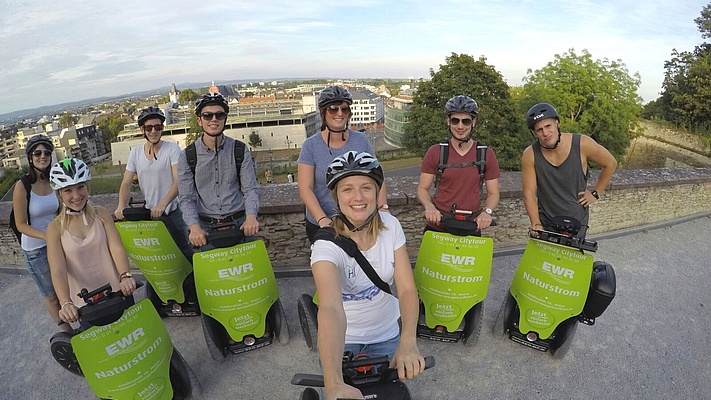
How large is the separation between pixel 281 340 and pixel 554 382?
219 cm

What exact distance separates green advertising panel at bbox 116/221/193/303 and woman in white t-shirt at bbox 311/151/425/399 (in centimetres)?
205

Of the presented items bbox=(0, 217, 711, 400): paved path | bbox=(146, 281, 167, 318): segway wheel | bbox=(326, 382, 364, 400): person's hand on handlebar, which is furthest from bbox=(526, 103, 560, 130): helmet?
bbox=(146, 281, 167, 318): segway wheel

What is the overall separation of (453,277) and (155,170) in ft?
8.87

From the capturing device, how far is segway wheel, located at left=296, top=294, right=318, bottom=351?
280 centimetres

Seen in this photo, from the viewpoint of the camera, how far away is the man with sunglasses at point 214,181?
2869mm

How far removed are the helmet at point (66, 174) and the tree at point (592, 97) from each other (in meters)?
23.0

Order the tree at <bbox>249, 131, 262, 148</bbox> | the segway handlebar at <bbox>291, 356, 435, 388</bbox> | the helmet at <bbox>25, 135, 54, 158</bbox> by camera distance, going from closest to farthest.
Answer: the segway handlebar at <bbox>291, 356, 435, 388</bbox> → the helmet at <bbox>25, 135, 54, 158</bbox> → the tree at <bbox>249, 131, 262, 148</bbox>

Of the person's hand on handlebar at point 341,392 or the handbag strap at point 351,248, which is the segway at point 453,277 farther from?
the person's hand on handlebar at point 341,392

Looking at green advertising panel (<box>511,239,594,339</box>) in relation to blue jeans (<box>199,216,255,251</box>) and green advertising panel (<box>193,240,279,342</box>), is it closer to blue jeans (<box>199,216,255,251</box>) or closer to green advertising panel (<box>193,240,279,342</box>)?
green advertising panel (<box>193,240,279,342</box>)

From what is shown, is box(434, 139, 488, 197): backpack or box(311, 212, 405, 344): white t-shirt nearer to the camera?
box(311, 212, 405, 344): white t-shirt

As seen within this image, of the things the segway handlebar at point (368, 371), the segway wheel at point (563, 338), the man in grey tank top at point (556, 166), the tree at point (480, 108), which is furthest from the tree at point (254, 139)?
the segway handlebar at point (368, 371)

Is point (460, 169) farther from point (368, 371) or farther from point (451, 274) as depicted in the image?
point (368, 371)

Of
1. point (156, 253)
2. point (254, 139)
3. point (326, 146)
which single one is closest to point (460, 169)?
point (326, 146)

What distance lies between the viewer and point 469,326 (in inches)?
122
